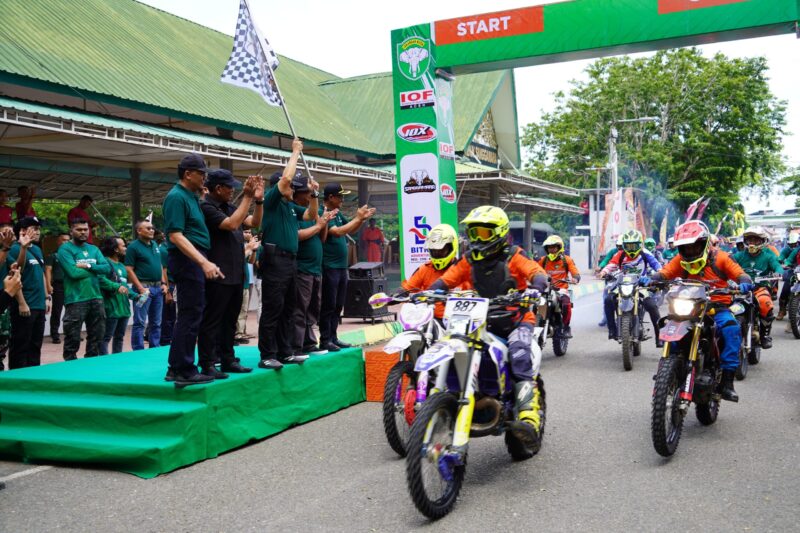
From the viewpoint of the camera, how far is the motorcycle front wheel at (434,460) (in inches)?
184

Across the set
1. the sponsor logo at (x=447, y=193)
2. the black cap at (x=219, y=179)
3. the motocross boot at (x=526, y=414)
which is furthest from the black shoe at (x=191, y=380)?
the sponsor logo at (x=447, y=193)

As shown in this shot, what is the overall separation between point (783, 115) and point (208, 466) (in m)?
47.3

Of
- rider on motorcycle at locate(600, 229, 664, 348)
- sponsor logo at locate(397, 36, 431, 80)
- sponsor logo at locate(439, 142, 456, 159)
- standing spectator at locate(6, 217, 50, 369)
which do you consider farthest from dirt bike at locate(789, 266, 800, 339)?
standing spectator at locate(6, 217, 50, 369)

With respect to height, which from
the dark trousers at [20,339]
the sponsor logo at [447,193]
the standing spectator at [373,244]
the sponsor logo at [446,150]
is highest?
the sponsor logo at [446,150]

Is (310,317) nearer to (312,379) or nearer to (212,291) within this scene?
(312,379)

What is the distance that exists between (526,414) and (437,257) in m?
2.82

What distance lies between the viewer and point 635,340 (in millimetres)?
11383

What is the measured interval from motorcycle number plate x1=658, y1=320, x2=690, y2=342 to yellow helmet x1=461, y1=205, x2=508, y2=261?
150cm

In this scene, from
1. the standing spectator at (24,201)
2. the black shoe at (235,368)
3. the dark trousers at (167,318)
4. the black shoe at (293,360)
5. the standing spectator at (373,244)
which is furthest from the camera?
the standing spectator at (373,244)

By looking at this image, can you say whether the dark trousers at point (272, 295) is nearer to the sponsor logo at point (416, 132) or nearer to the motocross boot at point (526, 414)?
the motocross boot at point (526, 414)

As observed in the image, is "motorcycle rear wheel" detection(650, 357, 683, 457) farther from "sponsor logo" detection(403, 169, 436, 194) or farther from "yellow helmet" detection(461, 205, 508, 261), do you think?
"sponsor logo" detection(403, 169, 436, 194)

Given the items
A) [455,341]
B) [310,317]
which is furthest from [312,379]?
[455,341]

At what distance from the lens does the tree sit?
44.1m

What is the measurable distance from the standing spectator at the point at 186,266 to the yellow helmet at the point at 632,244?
7819mm
